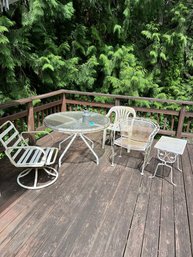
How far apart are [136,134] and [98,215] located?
148 cm

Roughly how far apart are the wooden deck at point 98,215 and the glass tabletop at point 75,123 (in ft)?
2.00

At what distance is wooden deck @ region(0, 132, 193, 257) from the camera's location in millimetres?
1691

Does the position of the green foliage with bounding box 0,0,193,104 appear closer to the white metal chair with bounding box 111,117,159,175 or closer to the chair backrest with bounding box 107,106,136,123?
the chair backrest with bounding box 107,106,136,123

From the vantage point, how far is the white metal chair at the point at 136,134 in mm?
2878

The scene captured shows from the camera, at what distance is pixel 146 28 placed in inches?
221

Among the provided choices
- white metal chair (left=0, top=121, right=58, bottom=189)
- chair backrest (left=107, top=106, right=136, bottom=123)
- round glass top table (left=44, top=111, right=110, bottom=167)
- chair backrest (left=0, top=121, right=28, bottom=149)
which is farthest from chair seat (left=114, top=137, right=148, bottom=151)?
chair backrest (left=0, top=121, right=28, bottom=149)

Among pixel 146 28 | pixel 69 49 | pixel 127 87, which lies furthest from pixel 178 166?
pixel 146 28

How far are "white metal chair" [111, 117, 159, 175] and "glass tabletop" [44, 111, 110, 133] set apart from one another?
32 centimetres

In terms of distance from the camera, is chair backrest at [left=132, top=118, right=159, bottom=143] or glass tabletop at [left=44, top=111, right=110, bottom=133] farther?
chair backrest at [left=132, top=118, right=159, bottom=143]

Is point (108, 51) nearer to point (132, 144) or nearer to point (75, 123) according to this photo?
point (75, 123)

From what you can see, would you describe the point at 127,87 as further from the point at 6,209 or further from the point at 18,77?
the point at 6,209

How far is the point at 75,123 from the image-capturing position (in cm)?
306

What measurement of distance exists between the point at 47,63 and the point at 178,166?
334 cm

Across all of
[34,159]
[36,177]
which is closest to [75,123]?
[34,159]
